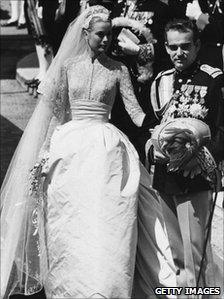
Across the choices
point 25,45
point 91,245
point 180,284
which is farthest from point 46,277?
point 25,45

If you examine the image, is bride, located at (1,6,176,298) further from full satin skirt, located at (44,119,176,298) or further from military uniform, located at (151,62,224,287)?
military uniform, located at (151,62,224,287)

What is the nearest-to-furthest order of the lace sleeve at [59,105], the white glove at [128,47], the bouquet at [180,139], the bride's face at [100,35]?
the bouquet at [180,139] < the bride's face at [100,35] < the lace sleeve at [59,105] < the white glove at [128,47]

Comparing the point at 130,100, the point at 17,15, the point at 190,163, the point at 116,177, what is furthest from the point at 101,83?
the point at 17,15

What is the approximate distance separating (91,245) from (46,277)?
606 mm

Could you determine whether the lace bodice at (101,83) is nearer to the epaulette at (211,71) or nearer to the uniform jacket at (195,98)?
the uniform jacket at (195,98)

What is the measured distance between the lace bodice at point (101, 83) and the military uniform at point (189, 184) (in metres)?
0.55

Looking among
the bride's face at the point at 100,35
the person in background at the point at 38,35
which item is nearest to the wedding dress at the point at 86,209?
the bride's face at the point at 100,35

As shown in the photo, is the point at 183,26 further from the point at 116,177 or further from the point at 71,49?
the point at 71,49

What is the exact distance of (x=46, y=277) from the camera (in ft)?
17.3

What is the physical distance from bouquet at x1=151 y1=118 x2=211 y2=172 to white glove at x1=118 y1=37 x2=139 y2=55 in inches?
56.3

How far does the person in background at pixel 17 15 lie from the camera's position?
15.3m

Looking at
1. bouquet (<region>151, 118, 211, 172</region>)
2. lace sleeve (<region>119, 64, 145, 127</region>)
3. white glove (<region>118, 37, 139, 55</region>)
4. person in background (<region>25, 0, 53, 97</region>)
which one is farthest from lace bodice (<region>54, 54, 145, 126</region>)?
person in background (<region>25, 0, 53, 97</region>)

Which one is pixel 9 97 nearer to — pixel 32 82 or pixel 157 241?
pixel 32 82

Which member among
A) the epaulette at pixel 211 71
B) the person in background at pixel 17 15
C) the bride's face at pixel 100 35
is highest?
the epaulette at pixel 211 71
